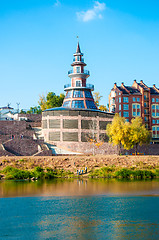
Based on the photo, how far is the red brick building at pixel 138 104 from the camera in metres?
107

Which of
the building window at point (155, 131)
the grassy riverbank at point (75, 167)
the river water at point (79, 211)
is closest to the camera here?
the river water at point (79, 211)

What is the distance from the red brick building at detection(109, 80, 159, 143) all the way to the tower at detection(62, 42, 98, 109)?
35.6ft

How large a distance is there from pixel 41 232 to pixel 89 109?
63.6 meters

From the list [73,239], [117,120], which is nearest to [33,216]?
[73,239]

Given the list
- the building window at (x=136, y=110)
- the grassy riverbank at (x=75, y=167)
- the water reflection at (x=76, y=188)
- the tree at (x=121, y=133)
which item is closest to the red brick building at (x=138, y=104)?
the building window at (x=136, y=110)

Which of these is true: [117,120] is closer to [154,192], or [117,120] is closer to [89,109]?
[89,109]

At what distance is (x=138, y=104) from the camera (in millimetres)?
107250

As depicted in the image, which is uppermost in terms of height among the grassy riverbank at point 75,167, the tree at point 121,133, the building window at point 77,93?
the building window at point 77,93

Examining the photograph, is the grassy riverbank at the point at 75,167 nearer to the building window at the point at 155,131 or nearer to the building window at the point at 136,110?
the building window at the point at 136,110

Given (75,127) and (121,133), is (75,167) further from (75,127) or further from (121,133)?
(75,127)

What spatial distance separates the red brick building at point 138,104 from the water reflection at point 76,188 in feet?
171

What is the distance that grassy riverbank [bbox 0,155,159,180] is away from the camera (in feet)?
201

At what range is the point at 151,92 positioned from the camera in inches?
4331

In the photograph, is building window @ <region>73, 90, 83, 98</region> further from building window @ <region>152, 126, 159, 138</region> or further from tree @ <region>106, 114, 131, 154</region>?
building window @ <region>152, 126, 159, 138</region>
